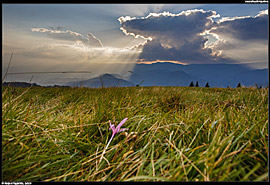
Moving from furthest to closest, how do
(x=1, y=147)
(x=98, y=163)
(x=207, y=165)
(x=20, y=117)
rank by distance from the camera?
(x=20, y=117) → (x=98, y=163) → (x=1, y=147) → (x=207, y=165)

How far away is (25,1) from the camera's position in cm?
162

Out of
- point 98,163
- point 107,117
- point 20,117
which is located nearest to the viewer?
point 98,163

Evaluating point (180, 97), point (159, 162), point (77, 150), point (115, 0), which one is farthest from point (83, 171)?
point (180, 97)

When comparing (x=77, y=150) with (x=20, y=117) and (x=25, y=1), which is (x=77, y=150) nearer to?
(x=20, y=117)

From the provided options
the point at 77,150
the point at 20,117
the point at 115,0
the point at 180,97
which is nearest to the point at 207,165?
the point at 77,150

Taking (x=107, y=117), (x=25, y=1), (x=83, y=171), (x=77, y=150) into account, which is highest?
(x=25, y=1)

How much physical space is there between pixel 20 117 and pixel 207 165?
1.96 metres

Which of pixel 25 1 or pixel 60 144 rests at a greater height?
pixel 25 1

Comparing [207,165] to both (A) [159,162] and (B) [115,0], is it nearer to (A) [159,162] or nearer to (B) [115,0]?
(A) [159,162]

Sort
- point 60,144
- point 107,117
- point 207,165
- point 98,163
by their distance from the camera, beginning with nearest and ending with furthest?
point 207,165
point 98,163
point 60,144
point 107,117

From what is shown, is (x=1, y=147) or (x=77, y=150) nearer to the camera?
(x=1, y=147)

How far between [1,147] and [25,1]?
1294 millimetres

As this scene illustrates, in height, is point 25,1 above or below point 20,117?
above

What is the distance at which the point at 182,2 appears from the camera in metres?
1.64
